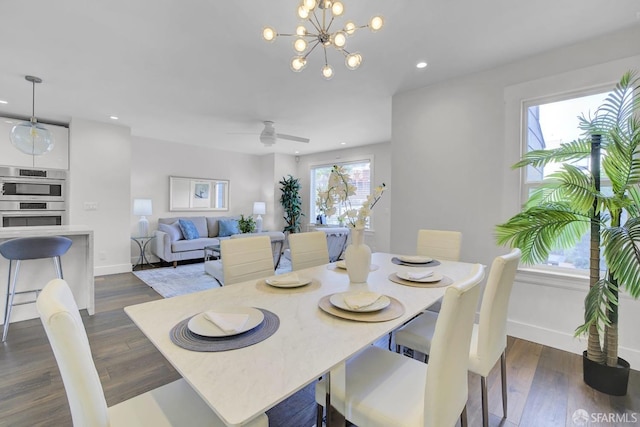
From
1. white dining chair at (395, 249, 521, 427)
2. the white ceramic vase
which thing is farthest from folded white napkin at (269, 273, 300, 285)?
white dining chair at (395, 249, 521, 427)

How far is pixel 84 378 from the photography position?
28.4 inches

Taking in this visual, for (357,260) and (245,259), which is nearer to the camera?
(357,260)

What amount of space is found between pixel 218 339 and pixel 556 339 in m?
2.88

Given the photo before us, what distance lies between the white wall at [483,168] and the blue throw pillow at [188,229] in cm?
410

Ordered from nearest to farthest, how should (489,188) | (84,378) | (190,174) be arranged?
1. (84,378)
2. (489,188)
3. (190,174)

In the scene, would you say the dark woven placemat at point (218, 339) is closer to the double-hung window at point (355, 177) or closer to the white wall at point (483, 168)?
the white wall at point (483, 168)

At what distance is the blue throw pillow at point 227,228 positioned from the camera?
20.7ft

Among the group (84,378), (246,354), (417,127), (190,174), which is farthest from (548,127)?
(190,174)

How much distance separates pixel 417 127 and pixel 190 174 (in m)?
5.11

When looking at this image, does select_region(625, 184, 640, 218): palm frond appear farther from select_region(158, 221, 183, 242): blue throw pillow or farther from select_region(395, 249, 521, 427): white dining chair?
select_region(158, 221, 183, 242): blue throw pillow

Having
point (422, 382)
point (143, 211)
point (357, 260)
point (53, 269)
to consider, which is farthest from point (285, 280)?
point (143, 211)

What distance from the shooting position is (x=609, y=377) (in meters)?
1.85

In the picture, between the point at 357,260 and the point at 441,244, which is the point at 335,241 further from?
the point at 357,260

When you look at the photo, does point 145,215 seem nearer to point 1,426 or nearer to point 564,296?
point 1,426
